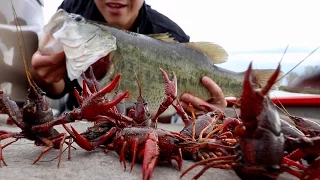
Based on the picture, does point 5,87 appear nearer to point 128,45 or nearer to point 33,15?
point 33,15

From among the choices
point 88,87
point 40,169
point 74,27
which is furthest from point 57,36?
point 40,169

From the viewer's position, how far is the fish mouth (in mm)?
4387

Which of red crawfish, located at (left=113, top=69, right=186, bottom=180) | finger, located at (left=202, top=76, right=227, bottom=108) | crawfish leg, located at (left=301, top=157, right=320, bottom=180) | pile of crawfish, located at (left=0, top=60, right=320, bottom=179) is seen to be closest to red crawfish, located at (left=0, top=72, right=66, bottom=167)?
pile of crawfish, located at (left=0, top=60, right=320, bottom=179)

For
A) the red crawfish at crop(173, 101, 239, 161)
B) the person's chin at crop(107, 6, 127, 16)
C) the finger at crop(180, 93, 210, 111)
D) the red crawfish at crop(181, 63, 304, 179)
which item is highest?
the person's chin at crop(107, 6, 127, 16)

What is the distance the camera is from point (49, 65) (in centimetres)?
372

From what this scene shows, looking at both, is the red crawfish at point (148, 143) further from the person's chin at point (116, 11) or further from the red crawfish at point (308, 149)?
the person's chin at point (116, 11)

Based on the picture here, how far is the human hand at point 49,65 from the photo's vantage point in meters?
3.68

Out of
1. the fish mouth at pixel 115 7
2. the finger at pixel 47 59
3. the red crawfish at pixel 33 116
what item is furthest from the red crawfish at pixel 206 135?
the fish mouth at pixel 115 7

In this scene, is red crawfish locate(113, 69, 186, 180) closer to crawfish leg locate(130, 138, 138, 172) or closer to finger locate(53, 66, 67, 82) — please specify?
crawfish leg locate(130, 138, 138, 172)

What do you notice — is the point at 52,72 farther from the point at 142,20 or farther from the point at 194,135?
the point at 194,135

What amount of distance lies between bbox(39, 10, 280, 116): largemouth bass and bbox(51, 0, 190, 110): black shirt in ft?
3.06

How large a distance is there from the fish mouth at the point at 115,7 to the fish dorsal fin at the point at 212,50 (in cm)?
88

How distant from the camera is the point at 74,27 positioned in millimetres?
3717

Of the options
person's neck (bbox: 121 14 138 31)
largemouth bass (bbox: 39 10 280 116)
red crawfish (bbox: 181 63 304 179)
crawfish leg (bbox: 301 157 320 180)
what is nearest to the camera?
red crawfish (bbox: 181 63 304 179)
